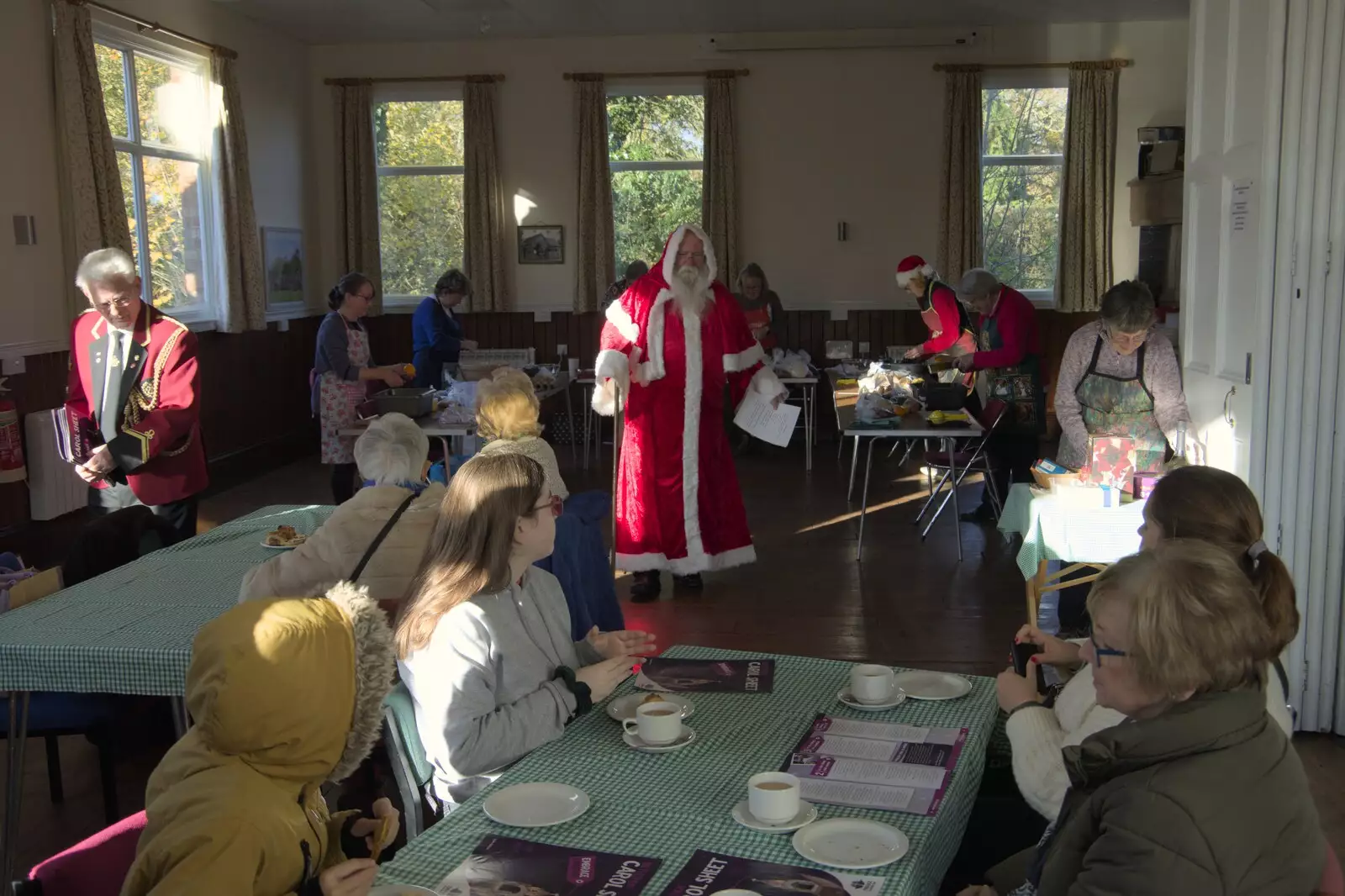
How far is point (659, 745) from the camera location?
2090 millimetres

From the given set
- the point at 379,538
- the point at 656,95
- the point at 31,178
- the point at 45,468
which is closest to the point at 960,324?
the point at 656,95

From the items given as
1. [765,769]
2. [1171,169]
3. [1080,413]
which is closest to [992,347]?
[1080,413]

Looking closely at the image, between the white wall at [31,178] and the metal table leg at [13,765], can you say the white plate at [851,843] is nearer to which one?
the metal table leg at [13,765]

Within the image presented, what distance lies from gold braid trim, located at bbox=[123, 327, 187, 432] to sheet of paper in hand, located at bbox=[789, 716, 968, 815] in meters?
3.26

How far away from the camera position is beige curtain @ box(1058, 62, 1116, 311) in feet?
34.4

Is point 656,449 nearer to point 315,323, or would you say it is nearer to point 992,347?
point 992,347

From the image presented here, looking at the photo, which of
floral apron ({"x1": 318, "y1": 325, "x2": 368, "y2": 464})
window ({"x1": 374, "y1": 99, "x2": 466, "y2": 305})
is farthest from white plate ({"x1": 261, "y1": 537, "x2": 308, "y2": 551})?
window ({"x1": 374, "y1": 99, "x2": 466, "y2": 305})

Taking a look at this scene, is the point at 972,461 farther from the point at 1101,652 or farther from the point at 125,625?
the point at 1101,652

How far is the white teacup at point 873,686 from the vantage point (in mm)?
2279

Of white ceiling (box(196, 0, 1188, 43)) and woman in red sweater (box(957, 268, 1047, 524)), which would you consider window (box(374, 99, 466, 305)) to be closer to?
white ceiling (box(196, 0, 1188, 43))

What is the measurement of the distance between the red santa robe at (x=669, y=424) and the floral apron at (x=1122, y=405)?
1.58 meters

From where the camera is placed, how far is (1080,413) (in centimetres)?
478

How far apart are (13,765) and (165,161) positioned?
6.66m

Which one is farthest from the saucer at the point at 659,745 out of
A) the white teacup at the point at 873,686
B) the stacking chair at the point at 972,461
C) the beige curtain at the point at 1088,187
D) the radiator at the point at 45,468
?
the beige curtain at the point at 1088,187
